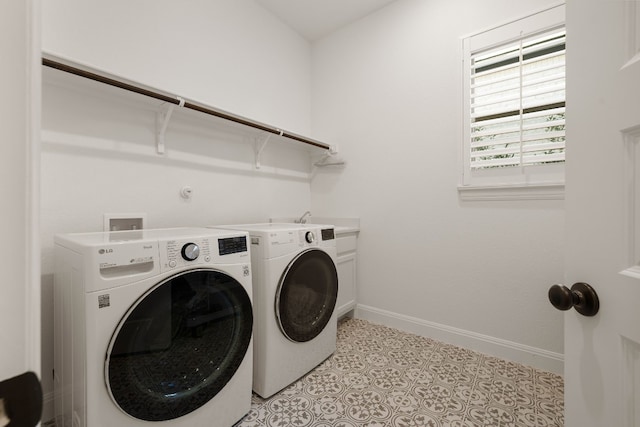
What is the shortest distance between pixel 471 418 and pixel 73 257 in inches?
70.3

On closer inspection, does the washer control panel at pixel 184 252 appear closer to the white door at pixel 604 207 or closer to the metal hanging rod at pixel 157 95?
the metal hanging rod at pixel 157 95

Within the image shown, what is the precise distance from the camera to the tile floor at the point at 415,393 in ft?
4.26

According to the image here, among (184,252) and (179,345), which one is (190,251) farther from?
(179,345)

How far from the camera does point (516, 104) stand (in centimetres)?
171

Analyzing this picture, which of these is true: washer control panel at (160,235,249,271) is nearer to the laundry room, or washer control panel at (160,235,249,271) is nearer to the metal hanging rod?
the laundry room

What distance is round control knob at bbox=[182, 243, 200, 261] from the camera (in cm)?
108

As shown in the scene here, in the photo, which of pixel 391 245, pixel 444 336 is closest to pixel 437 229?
pixel 391 245

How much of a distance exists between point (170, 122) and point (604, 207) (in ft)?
6.43

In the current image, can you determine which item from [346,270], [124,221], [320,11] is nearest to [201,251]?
[124,221]

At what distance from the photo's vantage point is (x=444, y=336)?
201 centimetres

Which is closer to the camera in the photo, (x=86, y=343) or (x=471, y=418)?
(x=86, y=343)

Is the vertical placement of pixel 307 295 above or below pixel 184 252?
below

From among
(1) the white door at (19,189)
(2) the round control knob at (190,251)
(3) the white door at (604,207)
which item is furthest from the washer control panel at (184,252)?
(3) the white door at (604,207)

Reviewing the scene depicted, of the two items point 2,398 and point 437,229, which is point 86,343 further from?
point 437,229
